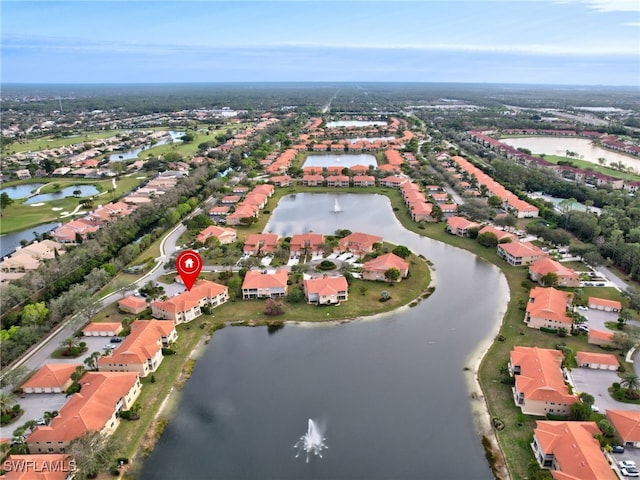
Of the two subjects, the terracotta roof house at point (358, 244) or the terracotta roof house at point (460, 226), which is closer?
the terracotta roof house at point (358, 244)

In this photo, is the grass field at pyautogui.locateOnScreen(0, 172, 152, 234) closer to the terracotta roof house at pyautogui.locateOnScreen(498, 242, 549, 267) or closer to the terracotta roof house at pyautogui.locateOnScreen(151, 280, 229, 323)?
the terracotta roof house at pyautogui.locateOnScreen(151, 280, 229, 323)

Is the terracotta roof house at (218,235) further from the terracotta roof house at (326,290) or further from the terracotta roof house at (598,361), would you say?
the terracotta roof house at (598,361)

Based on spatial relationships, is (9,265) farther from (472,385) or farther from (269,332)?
(472,385)

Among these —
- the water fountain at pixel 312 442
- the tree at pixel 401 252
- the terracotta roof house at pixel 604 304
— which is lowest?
the water fountain at pixel 312 442

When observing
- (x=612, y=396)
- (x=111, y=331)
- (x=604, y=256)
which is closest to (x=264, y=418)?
(x=111, y=331)

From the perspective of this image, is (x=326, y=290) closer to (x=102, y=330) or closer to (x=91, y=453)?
(x=102, y=330)

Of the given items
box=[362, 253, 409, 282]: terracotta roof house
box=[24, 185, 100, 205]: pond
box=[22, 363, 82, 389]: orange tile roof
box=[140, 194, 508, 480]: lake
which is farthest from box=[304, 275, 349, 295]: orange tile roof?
box=[24, 185, 100, 205]: pond

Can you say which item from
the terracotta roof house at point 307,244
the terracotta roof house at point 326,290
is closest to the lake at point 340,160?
the terracotta roof house at point 307,244
